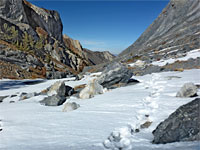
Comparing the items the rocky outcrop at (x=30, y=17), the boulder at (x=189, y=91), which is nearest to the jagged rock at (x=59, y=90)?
the boulder at (x=189, y=91)

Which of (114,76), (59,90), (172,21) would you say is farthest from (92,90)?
(172,21)

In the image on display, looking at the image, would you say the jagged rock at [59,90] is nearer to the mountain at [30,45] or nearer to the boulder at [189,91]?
the boulder at [189,91]

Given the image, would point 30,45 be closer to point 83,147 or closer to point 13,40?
point 13,40

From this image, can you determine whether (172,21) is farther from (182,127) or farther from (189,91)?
(182,127)

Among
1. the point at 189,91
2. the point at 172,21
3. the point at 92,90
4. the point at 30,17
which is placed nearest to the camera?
the point at 189,91

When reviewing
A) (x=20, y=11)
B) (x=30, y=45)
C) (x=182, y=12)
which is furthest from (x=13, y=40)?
(x=182, y=12)

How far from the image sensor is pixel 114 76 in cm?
1393

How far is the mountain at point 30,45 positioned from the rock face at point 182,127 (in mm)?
42931

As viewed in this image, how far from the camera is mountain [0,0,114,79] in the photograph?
4752cm

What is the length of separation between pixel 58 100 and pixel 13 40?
225 feet

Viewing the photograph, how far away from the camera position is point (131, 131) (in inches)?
204

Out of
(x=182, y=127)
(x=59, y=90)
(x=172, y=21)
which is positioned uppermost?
(x=172, y=21)

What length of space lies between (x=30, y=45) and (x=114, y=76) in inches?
2689

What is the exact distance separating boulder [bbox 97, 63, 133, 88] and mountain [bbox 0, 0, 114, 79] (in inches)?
1366
